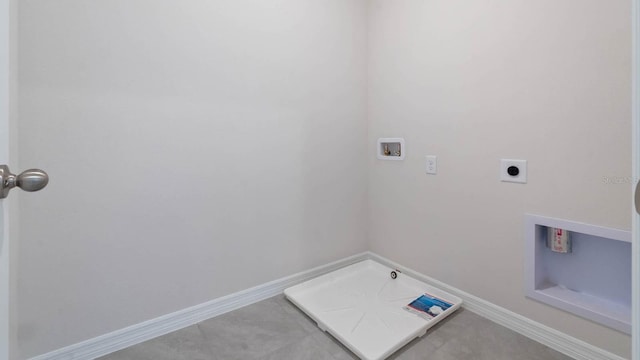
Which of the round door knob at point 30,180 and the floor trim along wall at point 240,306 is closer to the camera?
the round door knob at point 30,180

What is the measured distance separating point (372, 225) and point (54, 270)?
1.97 meters

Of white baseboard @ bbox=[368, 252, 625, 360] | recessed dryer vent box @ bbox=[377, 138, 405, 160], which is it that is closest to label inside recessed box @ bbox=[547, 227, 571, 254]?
white baseboard @ bbox=[368, 252, 625, 360]

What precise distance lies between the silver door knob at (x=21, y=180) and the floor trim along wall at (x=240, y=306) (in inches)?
46.2

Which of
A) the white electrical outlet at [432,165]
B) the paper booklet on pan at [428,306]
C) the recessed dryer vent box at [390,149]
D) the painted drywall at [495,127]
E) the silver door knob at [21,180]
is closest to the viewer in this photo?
the silver door knob at [21,180]

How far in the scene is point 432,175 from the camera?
1.91 metres

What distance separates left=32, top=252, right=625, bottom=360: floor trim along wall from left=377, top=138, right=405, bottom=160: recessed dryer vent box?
2.79ft

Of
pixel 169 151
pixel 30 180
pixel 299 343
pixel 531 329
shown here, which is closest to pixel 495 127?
pixel 531 329

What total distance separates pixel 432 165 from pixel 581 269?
2.95 feet

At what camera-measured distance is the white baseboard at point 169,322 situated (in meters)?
1.35

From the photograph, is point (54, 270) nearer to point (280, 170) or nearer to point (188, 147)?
point (188, 147)

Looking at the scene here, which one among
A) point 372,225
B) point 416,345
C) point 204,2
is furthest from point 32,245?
point 372,225

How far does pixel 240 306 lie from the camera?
1796 millimetres

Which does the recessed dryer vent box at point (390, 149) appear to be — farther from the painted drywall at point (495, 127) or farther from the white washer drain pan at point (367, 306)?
the white washer drain pan at point (367, 306)

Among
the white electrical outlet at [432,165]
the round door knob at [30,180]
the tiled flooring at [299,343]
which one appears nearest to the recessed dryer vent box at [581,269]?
the tiled flooring at [299,343]
